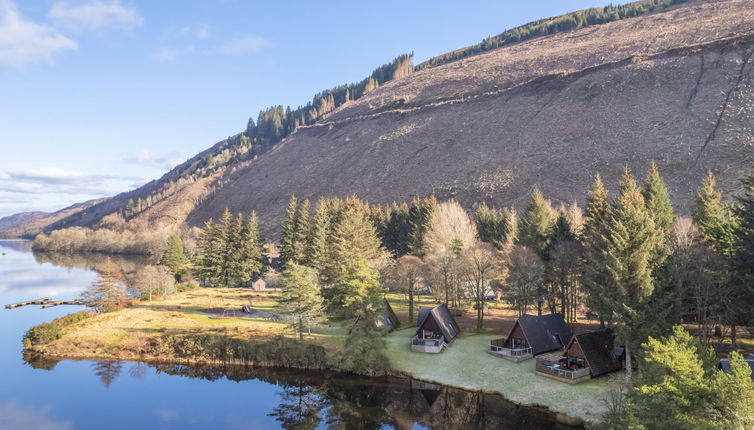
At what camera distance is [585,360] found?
3102 centimetres

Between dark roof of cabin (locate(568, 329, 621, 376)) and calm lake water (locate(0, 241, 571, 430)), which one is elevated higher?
dark roof of cabin (locate(568, 329, 621, 376))

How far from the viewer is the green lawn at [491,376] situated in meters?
27.8

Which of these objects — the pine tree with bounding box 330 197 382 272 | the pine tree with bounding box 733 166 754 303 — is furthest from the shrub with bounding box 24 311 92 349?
the pine tree with bounding box 733 166 754 303

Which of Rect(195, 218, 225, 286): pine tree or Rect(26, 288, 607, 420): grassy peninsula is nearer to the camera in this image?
Rect(26, 288, 607, 420): grassy peninsula

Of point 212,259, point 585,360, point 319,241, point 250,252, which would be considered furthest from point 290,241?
point 585,360

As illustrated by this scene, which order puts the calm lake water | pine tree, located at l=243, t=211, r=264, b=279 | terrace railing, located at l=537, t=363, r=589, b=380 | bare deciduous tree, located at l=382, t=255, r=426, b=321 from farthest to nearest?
pine tree, located at l=243, t=211, r=264, b=279
bare deciduous tree, located at l=382, t=255, r=426, b=321
terrace railing, located at l=537, t=363, r=589, b=380
the calm lake water

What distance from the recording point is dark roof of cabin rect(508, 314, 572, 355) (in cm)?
3594

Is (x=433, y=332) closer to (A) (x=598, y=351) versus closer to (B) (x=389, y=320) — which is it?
(B) (x=389, y=320)

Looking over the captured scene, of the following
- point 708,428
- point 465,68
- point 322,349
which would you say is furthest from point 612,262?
point 465,68

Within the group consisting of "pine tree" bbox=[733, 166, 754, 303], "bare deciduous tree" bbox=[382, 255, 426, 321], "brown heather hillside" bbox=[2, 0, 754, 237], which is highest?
"brown heather hillside" bbox=[2, 0, 754, 237]

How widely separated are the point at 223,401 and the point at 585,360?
2709cm

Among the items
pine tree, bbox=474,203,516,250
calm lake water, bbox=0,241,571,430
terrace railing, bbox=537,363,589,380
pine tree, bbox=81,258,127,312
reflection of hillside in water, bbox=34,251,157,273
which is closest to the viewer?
calm lake water, bbox=0,241,571,430

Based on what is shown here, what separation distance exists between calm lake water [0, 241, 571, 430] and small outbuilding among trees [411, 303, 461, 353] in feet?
16.8

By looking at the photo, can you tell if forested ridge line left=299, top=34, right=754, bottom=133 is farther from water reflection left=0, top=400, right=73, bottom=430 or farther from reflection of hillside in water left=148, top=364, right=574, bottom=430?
water reflection left=0, top=400, right=73, bottom=430
